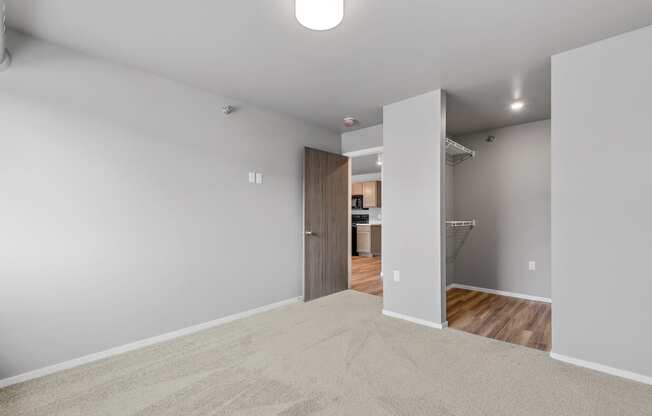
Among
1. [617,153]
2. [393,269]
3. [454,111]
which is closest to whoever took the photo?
[617,153]

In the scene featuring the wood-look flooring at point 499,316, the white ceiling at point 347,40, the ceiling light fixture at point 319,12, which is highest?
the white ceiling at point 347,40

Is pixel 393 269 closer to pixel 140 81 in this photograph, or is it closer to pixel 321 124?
pixel 321 124

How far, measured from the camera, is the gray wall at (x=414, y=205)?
309cm

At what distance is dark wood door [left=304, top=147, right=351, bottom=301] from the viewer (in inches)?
159

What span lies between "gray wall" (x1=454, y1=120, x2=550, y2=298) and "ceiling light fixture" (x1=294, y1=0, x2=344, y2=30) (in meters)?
3.65

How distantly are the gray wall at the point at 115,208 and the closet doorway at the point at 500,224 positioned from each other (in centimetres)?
247

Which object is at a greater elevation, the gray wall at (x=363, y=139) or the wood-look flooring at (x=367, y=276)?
the gray wall at (x=363, y=139)

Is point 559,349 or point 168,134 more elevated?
point 168,134

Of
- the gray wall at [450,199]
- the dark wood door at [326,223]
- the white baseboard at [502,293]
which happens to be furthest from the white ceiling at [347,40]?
the white baseboard at [502,293]

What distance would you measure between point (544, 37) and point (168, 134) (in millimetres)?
3165

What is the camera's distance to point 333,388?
199cm

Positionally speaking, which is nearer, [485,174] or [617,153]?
[617,153]

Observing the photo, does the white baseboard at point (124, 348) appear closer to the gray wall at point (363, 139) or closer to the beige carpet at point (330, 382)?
the beige carpet at point (330, 382)

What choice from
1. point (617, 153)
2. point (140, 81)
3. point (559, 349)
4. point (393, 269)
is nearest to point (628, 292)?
point (559, 349)
